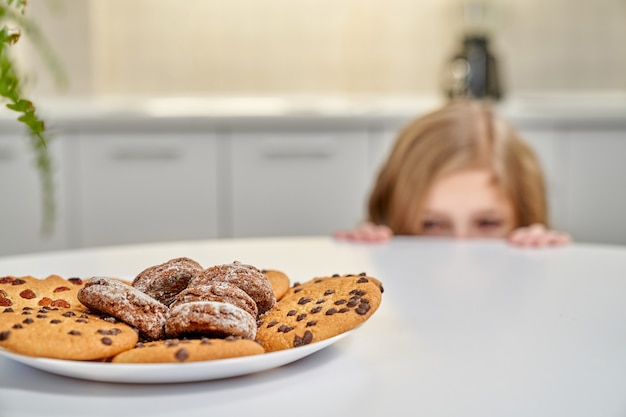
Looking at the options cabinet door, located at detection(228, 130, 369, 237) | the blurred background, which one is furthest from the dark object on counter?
cabinet door, located at detection(228, 130, 369, 237)

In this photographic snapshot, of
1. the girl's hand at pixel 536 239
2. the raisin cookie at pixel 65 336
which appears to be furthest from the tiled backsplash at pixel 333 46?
the raisin cookie at pixel 65 336

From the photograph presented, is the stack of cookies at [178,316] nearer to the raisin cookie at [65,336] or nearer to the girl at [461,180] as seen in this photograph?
the raisin cookie at [65,336]

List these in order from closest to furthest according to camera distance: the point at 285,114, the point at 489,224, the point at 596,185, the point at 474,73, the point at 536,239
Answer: the point at 536,239
the point at 489,224
the point at 285,114
the point at 596,185
the point at 474,73

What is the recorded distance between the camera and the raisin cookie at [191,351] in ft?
1.53

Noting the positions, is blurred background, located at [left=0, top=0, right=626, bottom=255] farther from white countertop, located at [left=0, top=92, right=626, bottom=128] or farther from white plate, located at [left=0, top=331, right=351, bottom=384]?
white plate, located at [left=0, top=331, right=351, bottom=384]

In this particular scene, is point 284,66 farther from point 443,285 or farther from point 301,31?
point 443,285

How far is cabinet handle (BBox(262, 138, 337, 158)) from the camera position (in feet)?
8.39

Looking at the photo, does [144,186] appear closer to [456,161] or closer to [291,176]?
[291,176]

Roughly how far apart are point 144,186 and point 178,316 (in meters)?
2.13

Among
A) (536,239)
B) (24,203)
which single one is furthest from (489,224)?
(24,203)

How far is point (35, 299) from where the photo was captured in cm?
61

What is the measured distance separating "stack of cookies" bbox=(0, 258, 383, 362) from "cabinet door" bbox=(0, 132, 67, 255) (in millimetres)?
2025

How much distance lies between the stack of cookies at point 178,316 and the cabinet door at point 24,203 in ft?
6.64

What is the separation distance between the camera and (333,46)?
3322mm
